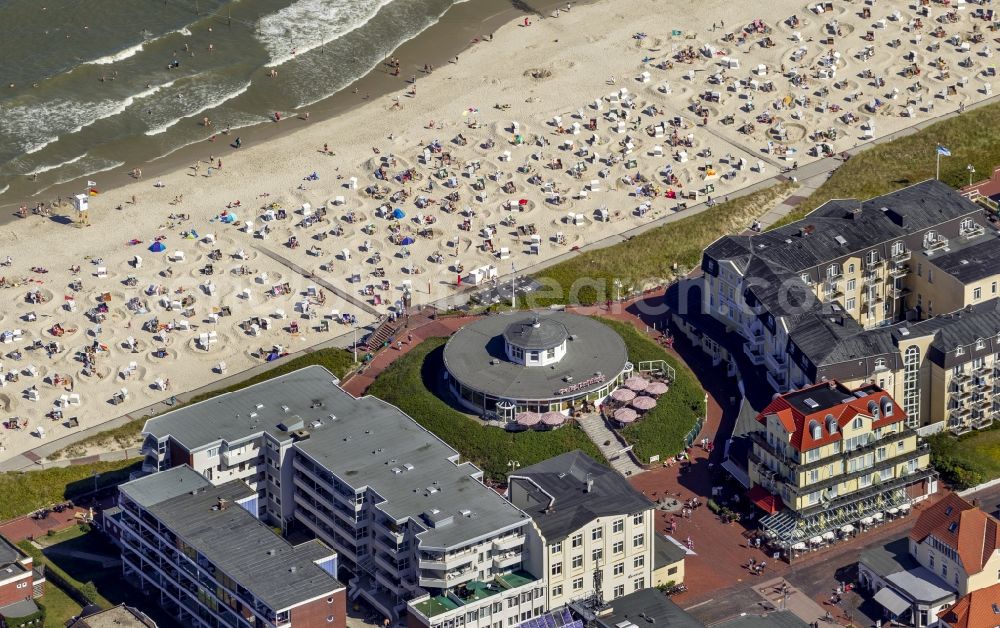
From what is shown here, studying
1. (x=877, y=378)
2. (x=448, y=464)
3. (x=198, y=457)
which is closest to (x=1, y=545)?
(x=198, y=457)

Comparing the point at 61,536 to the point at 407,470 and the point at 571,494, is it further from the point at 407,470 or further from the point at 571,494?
the point at 571,494

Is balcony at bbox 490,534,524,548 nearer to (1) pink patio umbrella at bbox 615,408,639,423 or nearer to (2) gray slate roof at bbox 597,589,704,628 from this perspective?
(2) gray slate roof at bbox 597,589,704,628

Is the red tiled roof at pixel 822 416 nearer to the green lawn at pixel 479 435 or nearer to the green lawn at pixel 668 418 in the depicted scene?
the green lawn at pixel 668 418

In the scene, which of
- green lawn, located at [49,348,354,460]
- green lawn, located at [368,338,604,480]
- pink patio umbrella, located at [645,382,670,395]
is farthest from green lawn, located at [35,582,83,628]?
pink patio umbrella, located at [645,382,670,395]

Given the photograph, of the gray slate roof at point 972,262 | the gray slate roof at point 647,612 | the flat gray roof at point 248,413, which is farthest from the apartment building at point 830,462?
the flat gray roof at point 248,413

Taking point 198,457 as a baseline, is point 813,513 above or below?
below

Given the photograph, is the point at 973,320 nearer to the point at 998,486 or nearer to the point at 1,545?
the point at 998,486

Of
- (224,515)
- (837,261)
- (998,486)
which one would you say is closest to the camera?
(224,515)
